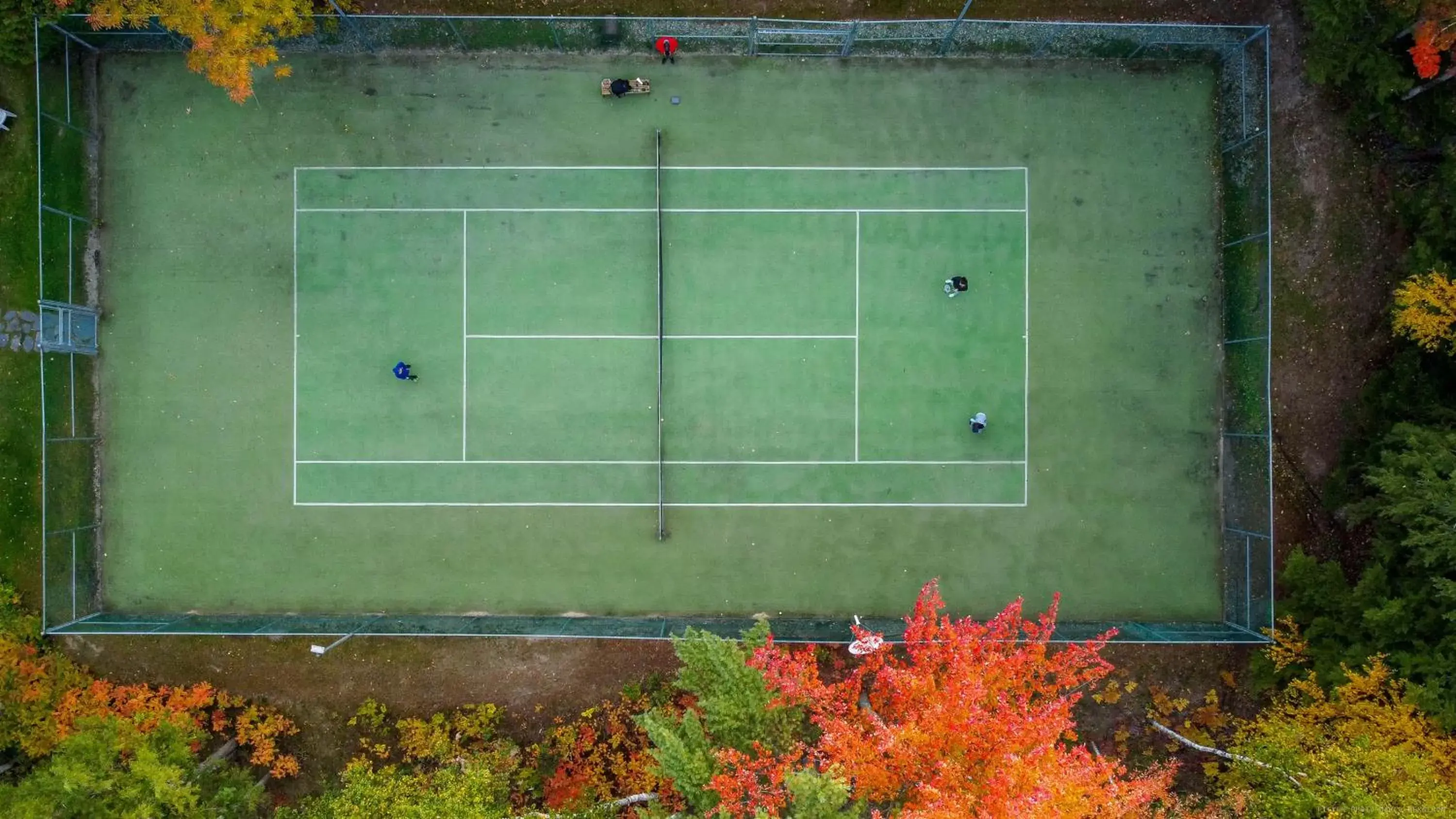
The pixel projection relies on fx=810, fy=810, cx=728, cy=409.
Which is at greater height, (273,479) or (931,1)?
(931,1)

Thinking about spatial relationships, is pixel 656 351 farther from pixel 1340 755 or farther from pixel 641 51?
pixel 1340 755

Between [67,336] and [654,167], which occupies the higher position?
[654,167]

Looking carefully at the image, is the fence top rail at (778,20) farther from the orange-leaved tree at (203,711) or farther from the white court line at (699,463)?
the orange-leaved tree at (203,711)

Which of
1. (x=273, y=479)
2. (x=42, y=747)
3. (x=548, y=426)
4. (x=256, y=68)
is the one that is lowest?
A: (x=42, y=747)

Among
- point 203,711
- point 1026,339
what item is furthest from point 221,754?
point 1026,339

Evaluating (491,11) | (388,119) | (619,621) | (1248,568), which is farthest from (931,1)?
(619,621)

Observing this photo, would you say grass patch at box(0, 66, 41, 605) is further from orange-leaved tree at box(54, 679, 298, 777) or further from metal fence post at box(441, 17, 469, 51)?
metal fence post at box(441, 17, 469, 51)

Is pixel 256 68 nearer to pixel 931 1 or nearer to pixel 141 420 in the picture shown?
pixel 141 420
